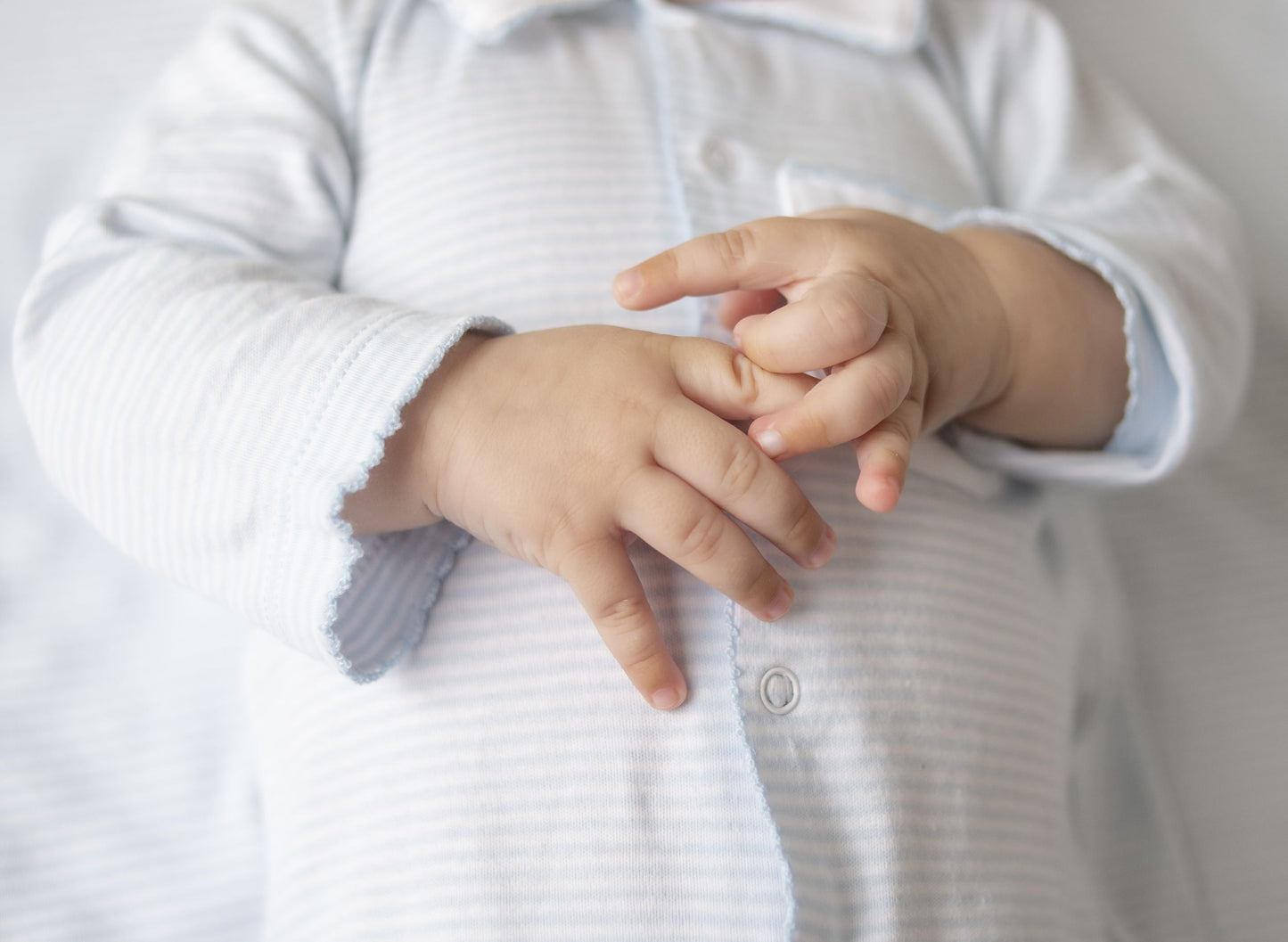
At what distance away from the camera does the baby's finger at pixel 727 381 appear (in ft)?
1.76

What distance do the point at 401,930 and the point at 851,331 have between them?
0.41m

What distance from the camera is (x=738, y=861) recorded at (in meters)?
0.54

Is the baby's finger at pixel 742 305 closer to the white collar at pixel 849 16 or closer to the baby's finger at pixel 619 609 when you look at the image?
the baby's finger at pixel 619 609

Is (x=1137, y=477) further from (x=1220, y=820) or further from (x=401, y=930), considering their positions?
(x=401, y=930)

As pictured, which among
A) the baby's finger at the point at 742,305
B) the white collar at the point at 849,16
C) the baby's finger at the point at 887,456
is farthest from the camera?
the white collar at the point at 849,16

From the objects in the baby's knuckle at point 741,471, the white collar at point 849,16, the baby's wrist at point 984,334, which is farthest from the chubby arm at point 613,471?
the white collar at point 849,16

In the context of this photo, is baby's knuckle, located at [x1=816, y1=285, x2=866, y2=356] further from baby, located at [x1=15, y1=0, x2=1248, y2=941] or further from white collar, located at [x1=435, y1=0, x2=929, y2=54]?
white collar, located at [x1=435, y1=0, x2=929, y2=54]

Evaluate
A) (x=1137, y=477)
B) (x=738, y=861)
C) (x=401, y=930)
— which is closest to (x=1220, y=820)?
(x=1137, y=477)

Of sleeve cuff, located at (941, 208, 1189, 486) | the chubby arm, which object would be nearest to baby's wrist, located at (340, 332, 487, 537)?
the chubby arm

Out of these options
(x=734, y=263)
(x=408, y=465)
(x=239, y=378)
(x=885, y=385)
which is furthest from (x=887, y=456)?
(x=239, y=378)

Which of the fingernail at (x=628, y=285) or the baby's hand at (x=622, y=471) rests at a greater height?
the fingernail at (x=628, y=285)

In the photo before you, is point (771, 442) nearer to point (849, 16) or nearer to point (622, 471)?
point (622, 471)

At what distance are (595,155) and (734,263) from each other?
0.63 feet

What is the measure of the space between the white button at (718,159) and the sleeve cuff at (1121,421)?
0.16m
